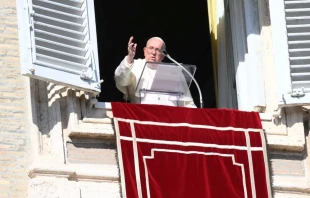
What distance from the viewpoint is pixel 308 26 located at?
53.8ft

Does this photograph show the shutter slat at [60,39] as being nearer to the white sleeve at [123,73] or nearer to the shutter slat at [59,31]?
the shutter slat at [59,31]

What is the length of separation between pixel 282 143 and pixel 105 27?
16.7 ft

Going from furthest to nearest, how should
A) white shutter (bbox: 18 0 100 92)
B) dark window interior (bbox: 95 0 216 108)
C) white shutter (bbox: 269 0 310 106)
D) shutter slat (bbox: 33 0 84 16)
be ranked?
dark window interior (bbox: 95 0 216 108), white shutter (bbox: 269 0 310 106), shutter slat (bbox: 33 0 84 16), white shutter (bbox: 18 0 100 92)

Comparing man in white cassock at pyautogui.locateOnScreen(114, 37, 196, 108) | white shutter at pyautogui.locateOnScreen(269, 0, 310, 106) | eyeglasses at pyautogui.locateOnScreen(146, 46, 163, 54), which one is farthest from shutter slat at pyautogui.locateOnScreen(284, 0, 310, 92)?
eyeglasses at pyautogui.locateOnScreen(146, 46, 163, 54)

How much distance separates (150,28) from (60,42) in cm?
515

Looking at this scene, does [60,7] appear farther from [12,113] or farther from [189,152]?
[189,152]

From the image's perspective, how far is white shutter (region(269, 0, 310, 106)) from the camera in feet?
52.8

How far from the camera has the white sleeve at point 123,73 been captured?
16.3 meters

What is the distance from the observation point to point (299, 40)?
1633 centimetres

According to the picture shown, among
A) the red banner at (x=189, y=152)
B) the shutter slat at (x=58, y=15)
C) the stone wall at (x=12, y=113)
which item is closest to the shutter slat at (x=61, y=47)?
the shutter slat at (x=58, y=15)

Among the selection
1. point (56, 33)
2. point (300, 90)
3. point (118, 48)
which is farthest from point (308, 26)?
point (118, 48)

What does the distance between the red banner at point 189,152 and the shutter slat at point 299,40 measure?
481 millimetres

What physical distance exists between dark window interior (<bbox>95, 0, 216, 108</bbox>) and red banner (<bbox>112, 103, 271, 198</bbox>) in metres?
4.40

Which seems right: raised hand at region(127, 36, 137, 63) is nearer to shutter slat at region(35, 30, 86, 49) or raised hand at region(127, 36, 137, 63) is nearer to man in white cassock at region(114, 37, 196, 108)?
man in white cassock at region(114, 37, 196, 108)
